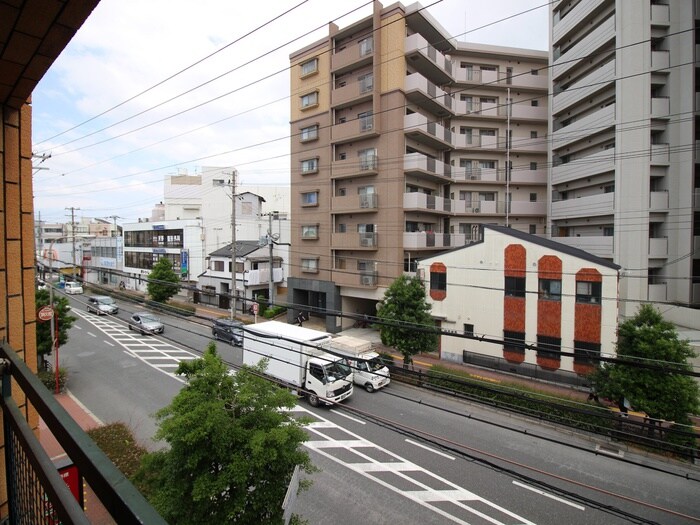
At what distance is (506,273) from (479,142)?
14110mm

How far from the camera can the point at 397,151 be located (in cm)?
2217

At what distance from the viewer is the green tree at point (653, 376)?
10594 mm

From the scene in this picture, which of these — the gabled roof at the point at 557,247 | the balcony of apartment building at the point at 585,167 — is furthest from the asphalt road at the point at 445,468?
the balcony of apartment building at the point at 585,167

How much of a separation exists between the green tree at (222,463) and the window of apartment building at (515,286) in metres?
14.9

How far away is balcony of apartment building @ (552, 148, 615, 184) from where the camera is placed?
71.0 ft

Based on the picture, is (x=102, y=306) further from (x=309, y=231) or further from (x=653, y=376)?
(x=653, y=376)

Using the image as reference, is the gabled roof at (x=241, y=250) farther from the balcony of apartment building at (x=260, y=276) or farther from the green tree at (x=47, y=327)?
the green tree at (x=47, y=327)

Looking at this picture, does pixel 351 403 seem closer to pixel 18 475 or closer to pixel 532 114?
pixel 18 475

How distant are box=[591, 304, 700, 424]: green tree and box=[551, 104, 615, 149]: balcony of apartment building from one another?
1492 centimetres

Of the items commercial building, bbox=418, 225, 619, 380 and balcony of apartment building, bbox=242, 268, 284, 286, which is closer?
commercial building, bbox=418, 225, 619, 380

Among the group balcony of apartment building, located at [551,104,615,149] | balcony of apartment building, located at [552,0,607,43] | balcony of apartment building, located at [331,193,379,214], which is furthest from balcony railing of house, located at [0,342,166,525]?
balcony of apartment building, located at [552,0,607,43]

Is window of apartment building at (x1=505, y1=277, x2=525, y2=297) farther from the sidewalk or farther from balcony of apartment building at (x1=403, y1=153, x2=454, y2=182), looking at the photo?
the sidewalk

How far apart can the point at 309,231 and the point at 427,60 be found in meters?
13.6

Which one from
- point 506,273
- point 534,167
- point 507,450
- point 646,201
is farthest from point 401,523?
point 534,167
